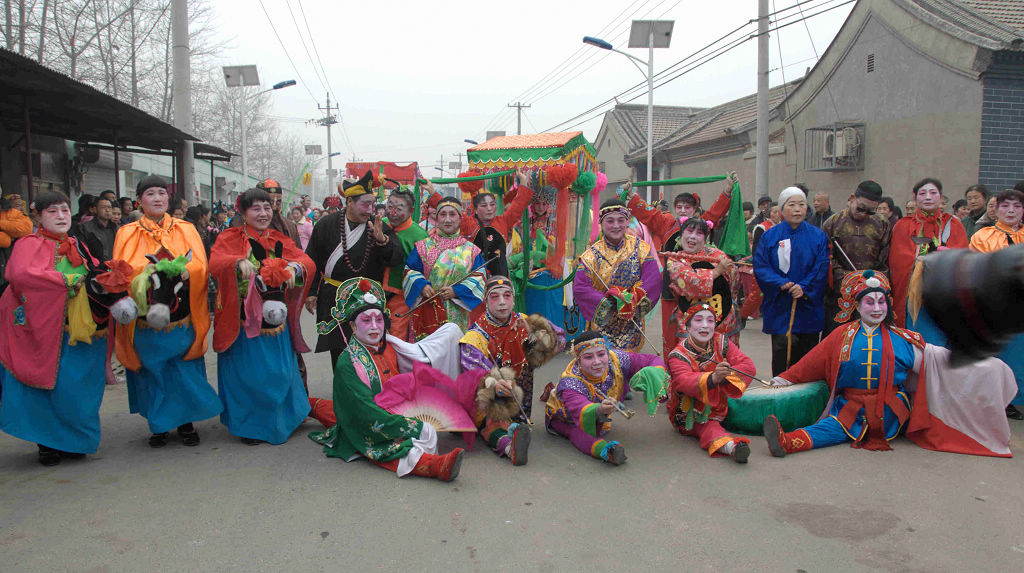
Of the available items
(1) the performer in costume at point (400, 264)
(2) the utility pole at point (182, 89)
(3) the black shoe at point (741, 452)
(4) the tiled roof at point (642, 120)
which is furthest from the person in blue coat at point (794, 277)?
(4) the tiled roof at point (642, 120)

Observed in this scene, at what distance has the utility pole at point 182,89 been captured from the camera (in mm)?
12355

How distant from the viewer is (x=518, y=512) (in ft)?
11.7

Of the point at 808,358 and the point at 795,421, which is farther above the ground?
the point at 808,358

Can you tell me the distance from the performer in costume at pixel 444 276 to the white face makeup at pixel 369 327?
40.3 inches

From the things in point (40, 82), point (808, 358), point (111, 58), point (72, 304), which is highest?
point (111, 58)

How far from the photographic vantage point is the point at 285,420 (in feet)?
15.6

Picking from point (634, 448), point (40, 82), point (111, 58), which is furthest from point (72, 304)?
point (111, 58)

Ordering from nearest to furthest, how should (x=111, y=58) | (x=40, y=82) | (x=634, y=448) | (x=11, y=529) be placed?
(x=11, y=529)
(x=634, y=448)
(x=40, y=82)
(x=111, y=58)

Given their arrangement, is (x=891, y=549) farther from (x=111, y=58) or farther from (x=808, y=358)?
(x=111, y=58)

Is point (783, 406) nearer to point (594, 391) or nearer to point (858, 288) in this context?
point (858, 288)

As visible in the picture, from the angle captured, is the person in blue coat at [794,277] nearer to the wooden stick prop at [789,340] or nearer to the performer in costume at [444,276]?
the wooden stick prop at [789,340]

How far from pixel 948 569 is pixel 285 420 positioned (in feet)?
12.4

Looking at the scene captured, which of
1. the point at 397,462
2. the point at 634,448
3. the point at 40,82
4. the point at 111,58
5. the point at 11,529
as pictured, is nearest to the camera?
the point at 11,529

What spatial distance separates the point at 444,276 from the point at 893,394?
316cm
